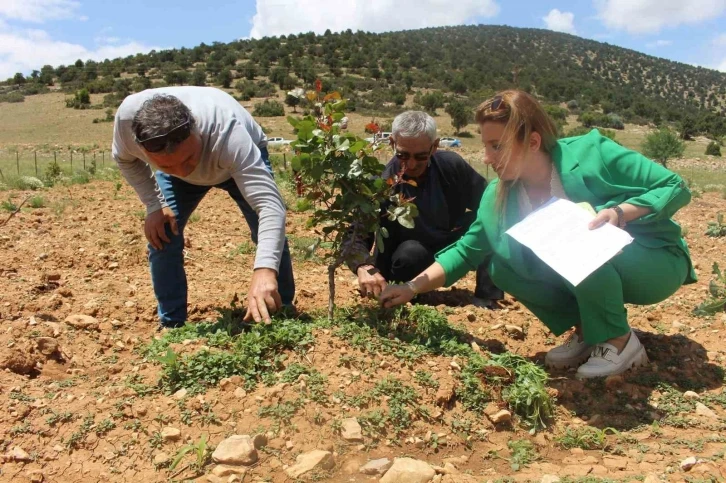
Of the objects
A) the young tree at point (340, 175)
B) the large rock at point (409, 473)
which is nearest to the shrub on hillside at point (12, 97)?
the young tree at point (340, 175)

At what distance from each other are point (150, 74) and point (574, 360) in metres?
50.8

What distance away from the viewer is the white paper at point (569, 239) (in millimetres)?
2189

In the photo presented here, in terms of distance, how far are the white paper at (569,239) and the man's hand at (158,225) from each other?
5.40ft

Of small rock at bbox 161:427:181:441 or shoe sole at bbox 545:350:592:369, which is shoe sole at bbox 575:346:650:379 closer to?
shoe sole at bbox 545:350:592:369

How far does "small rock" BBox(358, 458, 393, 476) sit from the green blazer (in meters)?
1.12

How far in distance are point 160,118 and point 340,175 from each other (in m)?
0.81

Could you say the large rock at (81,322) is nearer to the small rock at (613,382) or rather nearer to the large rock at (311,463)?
the large rock at (311,463)

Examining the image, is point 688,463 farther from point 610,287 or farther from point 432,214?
point 432,214

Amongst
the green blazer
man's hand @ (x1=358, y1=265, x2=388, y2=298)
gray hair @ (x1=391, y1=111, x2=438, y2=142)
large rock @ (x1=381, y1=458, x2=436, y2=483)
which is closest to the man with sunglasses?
gray hair @ (x1=391, y1=111, x2=438, y2=142)

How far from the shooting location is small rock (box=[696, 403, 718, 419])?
2337 millimetres

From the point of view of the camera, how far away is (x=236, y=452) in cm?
193

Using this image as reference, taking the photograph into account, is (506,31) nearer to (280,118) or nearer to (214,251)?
(280,118)

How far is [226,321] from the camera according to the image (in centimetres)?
276

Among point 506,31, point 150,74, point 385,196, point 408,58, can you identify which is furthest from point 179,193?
point 506,31
